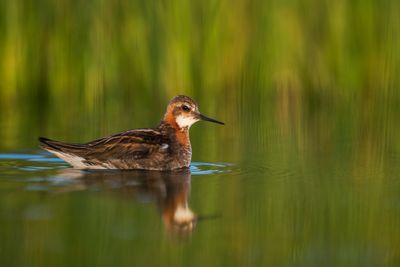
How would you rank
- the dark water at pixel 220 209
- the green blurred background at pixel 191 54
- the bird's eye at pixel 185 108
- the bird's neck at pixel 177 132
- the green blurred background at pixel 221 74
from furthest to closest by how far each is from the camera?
the green blurred background at pixel 191 54 < the green blurred background at pixel 221 74 < the bird's eye at pixel 185 108 < the bird's neck at pixel 177 132 < the dark water at pixel 220 209

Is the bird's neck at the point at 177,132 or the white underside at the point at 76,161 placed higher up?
the bird's neck at the point at 177,132

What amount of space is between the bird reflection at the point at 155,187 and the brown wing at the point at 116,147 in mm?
243

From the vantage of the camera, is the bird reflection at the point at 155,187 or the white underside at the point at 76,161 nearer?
the bird reflection at the point at 155,187

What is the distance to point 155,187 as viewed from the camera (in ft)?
33.0

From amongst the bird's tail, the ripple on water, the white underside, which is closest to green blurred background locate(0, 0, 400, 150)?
the ripple on water

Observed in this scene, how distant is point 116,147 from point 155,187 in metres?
1.46

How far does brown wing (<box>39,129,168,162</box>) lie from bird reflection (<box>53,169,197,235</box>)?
0.24m

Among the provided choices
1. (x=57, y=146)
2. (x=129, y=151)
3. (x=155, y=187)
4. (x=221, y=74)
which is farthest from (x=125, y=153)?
(x=221, y=74)

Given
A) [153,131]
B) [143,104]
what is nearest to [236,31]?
[143,104]

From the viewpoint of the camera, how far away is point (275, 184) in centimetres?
1005

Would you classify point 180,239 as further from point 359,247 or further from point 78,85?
point 78,85

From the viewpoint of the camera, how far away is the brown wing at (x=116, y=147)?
36.7 feet

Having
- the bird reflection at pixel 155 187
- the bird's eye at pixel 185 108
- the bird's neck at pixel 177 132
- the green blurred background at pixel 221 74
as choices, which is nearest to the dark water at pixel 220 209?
the bird reflection at pixel 155 187

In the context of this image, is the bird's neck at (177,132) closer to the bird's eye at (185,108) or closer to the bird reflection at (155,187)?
the bird's eye at (185,108)
